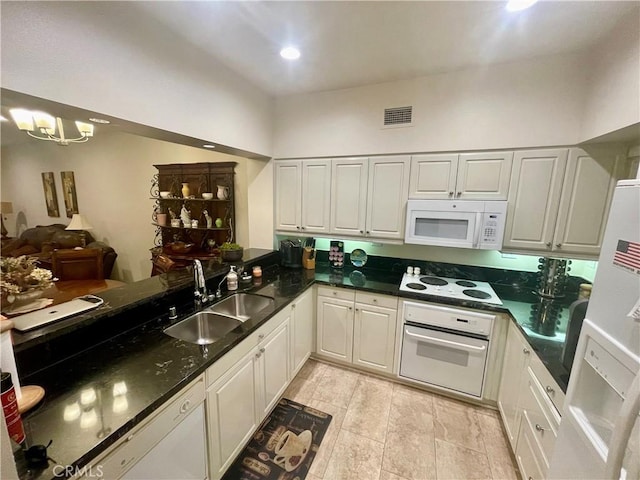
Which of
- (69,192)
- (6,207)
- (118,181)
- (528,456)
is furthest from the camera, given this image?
(6,207)

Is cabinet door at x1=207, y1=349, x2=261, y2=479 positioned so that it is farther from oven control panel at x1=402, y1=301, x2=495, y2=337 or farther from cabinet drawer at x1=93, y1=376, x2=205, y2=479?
oven control panel at x1=402, y1=301, x2=495, y2=337

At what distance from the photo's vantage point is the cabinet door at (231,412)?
1.38 meters

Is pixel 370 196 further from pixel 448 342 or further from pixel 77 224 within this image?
pixel 77 224

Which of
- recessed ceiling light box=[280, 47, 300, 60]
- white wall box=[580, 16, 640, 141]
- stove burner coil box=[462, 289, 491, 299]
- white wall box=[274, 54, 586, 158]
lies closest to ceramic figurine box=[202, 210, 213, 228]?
white wall box=[274, 54, 586, 158]

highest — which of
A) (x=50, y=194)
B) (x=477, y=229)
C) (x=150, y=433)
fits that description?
(x=50, y=194)

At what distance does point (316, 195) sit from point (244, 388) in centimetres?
189

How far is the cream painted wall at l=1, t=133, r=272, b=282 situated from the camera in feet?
12.9

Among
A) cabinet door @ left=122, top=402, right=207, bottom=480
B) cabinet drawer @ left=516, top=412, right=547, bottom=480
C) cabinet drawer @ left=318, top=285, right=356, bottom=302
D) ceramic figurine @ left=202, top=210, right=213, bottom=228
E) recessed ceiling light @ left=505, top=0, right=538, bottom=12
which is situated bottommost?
cabinet drawer @ left=516, top=412, right=547, bottom=480

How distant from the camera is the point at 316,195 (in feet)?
9.10

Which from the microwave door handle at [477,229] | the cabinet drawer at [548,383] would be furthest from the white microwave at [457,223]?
the cabinet drawer at [548,383]

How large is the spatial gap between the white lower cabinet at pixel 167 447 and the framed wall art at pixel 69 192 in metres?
5.58

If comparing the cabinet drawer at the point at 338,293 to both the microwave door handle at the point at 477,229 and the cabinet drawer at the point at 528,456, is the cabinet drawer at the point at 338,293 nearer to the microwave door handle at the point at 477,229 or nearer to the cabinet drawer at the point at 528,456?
the microwave door handle at the point at 477,229

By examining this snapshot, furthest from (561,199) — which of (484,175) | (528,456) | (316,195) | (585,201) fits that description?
(316,195)

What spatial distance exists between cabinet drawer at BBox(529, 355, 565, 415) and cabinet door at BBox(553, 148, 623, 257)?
43.4 inches
